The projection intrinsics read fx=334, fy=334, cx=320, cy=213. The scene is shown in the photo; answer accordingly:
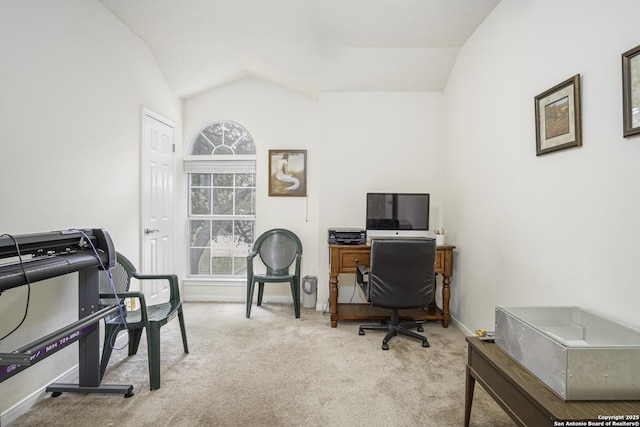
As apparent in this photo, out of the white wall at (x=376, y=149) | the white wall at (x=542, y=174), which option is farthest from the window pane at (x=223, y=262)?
the white wall at (x=542, y=174)

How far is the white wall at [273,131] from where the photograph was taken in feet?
13.5

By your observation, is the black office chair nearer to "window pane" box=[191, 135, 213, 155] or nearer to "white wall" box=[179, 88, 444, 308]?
"white wall" box=[179, 88, 444, 308]

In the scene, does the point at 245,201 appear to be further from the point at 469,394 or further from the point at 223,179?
Result: the point at 469,394

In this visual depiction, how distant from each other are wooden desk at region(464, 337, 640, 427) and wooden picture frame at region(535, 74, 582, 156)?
1201mm

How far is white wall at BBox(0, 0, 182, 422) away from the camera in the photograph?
6.14ft

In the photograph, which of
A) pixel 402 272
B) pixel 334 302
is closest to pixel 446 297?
pixel 402 272

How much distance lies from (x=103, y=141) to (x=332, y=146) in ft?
7.14

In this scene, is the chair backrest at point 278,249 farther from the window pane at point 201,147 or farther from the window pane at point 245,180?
the window pane at point 201,147

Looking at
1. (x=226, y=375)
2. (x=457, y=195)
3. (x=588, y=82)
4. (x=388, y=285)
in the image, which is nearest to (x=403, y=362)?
(x=388, y=285)

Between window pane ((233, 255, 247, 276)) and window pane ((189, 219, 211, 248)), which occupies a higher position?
window pane ((189, 219, 211, 248))

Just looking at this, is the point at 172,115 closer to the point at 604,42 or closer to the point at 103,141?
the point at 103,141

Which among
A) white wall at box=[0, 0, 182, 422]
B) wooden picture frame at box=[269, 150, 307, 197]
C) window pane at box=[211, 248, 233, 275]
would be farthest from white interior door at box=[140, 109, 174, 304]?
wooden picture frame at box=[269, 150, 307, 197]

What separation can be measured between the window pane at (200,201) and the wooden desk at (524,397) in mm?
3445

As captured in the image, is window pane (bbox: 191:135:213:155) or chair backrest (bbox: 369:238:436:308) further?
window pane (bbox: 191:135:213:155)
